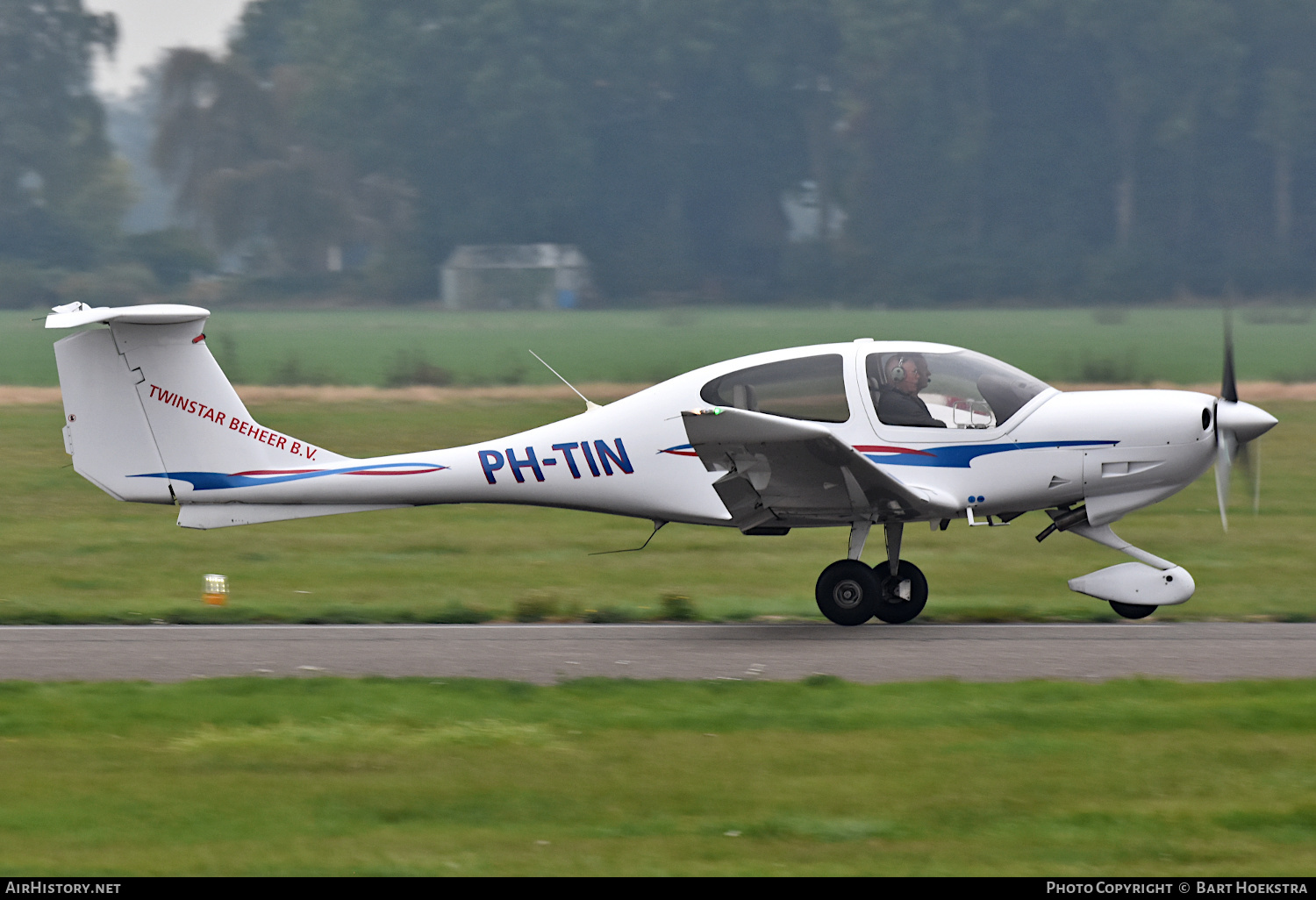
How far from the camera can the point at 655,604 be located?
45.4ft

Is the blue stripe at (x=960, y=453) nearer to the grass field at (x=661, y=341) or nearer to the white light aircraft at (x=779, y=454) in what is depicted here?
the white light aircraft at (x=779, y=454)

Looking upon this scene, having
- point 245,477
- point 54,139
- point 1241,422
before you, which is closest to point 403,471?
point 245,477

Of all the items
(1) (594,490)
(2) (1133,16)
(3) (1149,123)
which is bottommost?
(1) (594,490)

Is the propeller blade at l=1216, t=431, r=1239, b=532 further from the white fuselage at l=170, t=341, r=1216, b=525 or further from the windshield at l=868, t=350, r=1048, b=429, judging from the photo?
the windshield at l=868, t=350, r=1048, b=429

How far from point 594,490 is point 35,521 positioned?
1000 centimetres

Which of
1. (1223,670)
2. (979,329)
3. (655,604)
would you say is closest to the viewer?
(1223,670)

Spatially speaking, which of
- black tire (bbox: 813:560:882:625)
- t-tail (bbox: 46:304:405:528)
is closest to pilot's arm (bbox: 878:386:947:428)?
black tire (bbox: 813:560:882:625)

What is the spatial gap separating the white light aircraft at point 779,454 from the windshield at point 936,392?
0.01 metres

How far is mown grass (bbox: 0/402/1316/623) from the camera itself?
A: 44.3 ft

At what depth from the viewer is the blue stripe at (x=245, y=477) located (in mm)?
12609

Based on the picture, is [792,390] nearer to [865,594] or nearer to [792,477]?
[792,477]

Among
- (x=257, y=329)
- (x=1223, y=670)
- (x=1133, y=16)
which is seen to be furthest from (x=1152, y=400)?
(x=1133, y=16)

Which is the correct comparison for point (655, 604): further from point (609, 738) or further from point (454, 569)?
point (609, 738)

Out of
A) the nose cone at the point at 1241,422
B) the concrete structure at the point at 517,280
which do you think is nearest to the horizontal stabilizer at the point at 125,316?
the nose cone at the point at 1241,422
